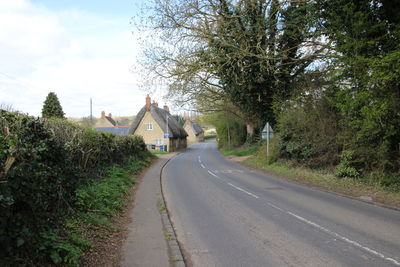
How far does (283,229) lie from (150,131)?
4778 centimetres

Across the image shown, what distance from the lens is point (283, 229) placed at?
6641mm

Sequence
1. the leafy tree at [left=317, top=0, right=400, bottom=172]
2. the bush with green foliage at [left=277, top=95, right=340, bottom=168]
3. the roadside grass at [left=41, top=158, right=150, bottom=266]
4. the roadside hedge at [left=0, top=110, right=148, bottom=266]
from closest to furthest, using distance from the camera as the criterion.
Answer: the roadside hedge at [left=0, top=110, right=148, bottom=266], the roadside grass at [left=41, top=158, right=150, bottom=266], the leafy tree at [left=317, top=0, right=400, bottom=172], the bush with green foliage at [left=277, top=95, right=340, bottom=168]

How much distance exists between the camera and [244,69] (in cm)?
1823

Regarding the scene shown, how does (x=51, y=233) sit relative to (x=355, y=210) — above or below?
above

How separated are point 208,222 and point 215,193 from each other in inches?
156

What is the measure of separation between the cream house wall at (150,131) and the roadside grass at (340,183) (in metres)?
35.6

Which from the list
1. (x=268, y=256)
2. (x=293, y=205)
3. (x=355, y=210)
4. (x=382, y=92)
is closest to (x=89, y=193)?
(x=268, y=256)

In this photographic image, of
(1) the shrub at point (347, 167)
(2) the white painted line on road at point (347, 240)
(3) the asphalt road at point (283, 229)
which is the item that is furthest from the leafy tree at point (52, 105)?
(2) the white painted line on road at point (347, 240)

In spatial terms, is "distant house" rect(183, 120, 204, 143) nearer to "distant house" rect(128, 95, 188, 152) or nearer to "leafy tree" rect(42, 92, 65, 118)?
"distant house" rect(128, 95, 188, 152)

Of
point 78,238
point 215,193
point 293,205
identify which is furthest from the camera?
point 215,193

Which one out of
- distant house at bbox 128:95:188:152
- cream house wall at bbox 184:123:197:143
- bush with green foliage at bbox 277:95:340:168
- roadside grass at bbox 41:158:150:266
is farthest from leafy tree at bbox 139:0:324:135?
cream house wall at bbox 184:123:197:143

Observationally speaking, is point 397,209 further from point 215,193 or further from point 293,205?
point 215,193

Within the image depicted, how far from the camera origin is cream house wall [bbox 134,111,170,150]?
52.2m

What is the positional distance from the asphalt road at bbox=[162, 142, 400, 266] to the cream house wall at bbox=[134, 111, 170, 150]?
136 feet
